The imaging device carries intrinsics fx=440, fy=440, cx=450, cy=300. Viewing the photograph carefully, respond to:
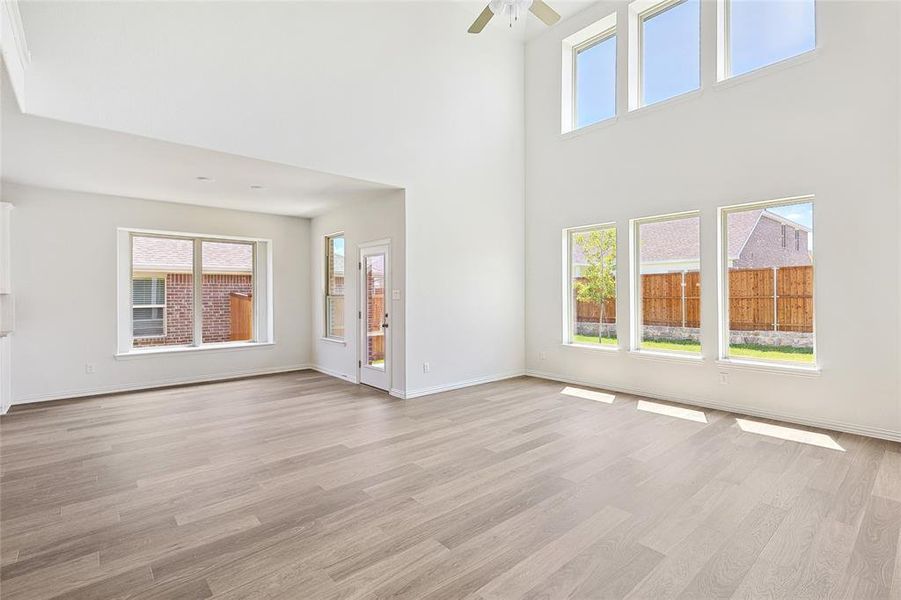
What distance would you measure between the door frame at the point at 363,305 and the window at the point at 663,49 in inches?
152

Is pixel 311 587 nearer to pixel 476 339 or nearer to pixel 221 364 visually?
pixel 476 339

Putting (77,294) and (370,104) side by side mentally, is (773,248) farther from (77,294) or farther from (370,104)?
(77,294)

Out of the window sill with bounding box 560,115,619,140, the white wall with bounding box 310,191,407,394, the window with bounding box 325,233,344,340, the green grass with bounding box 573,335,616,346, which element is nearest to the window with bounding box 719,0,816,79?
the window sill with bounding box 560,115,619,140

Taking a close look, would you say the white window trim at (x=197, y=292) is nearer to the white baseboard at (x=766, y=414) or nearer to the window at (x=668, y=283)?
the white baseboard at (x=766, y=414)

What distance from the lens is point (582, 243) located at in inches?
253

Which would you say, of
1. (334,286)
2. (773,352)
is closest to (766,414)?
(773,352)

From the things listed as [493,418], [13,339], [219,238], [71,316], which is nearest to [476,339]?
[493,418]

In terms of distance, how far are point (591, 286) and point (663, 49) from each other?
3.21 metres

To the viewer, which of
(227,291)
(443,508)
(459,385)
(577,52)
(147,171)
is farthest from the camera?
(227,291)

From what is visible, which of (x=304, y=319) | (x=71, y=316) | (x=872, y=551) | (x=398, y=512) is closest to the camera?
(x=872, y=551)

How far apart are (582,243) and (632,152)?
137cm

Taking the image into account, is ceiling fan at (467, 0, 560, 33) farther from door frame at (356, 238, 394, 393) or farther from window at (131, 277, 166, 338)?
window at (131, 277, 166, 338)

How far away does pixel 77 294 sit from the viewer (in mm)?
5684

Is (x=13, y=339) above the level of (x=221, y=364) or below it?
above
